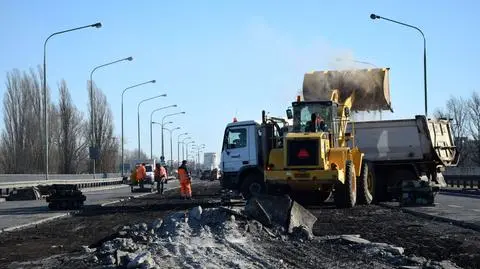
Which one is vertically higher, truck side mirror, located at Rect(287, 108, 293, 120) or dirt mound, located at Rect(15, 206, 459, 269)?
truck side mirror, located at Rect(287, 108, 293, 120)

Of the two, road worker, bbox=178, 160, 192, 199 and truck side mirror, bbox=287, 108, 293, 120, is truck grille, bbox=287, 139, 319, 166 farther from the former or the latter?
road worker, bbox=178, 160, 192, 199

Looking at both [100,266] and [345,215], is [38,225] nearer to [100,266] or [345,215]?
[345,215]

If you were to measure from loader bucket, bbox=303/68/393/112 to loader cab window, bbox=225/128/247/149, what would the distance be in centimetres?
279

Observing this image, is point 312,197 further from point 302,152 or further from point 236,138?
point 302,152

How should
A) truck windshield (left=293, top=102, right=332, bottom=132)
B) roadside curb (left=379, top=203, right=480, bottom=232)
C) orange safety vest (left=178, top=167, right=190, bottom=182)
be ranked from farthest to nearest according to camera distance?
orange safety vest (left=178, top=167, right=190, bottom=182) < truck windshield (left=293, top=102, right=332, bottom=132) < roadside curb (left=379, top=203, right=480, bottom=232)

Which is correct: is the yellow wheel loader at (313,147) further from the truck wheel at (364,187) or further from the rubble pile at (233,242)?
the rubble pile at (233,242)

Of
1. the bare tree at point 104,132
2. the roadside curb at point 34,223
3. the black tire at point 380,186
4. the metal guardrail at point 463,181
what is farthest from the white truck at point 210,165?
the roadside curb at point 34,223

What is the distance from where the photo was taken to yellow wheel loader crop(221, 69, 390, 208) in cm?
2233

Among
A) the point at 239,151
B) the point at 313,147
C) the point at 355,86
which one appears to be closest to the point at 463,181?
the point at 355,86

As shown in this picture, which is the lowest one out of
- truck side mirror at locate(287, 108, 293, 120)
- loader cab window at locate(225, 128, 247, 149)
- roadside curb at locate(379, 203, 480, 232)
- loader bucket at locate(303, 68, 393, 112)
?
roadside curb at locate(379, 203, 480, 232)

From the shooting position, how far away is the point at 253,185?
82.8ft

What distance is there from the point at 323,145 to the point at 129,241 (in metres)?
10.4

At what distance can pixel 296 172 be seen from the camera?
22328 mm

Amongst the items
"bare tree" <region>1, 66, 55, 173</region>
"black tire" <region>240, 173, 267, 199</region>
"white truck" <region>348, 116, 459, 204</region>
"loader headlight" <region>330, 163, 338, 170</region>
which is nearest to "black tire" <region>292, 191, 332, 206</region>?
"black tire" <region>240, 173, 267, 199</region>
